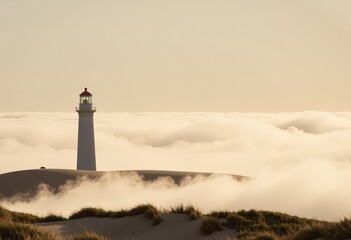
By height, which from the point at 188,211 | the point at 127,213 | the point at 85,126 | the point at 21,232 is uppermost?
the point at 85,126

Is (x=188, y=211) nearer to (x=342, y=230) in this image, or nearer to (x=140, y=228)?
(x=140, y=228)

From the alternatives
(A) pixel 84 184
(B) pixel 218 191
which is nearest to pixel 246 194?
(B) pixel 218 191

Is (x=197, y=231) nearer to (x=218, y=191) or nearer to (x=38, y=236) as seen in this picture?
(x=38, y=236)

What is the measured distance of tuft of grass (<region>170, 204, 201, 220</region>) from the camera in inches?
842

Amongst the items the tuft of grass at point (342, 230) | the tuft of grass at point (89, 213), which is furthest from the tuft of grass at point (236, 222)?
the tuft of grass at point (342, 230)

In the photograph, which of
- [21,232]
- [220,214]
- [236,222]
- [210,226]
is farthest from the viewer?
[220,214]

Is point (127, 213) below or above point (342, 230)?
below

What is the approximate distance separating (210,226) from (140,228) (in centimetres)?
280

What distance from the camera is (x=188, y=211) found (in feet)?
72.6

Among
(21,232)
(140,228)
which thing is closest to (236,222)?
(140,228)

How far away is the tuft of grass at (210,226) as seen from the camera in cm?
2000

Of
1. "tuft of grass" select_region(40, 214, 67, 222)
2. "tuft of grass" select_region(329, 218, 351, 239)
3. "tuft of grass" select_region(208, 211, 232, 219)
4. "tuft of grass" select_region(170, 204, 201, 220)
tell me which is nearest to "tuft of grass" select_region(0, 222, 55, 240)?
"tuft of grass" select_region(329, 218, 351, 239)

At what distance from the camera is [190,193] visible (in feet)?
185

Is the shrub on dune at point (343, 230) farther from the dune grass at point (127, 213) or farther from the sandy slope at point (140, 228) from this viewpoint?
the dune grass at point (127, 213)
